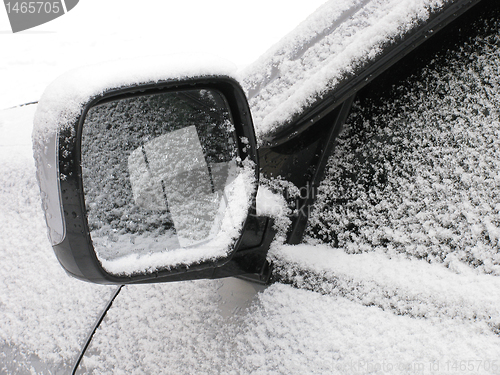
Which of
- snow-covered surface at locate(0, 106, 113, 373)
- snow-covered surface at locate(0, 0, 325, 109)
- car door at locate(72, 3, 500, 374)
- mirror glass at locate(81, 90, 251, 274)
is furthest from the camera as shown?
snow-covered surface at locate(0, 0, 325, 109)

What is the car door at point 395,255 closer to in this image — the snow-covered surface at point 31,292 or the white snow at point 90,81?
the snow-covered surface at point 31,292

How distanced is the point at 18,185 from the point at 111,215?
3.85 ft

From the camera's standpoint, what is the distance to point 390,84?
1.21 metres

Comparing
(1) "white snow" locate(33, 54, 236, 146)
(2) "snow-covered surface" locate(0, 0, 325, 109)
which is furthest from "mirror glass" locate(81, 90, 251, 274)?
(2) "snow-covered surface" locate(0, 0, 325, 109)

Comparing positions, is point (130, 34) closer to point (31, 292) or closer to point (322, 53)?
point (31, 292)

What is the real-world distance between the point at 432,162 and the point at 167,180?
0.73 metres

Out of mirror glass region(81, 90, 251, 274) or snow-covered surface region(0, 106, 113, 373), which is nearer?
mirror glass region(81, 90, 251, 274)

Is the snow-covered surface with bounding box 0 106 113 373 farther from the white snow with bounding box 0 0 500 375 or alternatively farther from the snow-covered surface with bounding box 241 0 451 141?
the snow-covered surface with bounding box 241 0 451 141

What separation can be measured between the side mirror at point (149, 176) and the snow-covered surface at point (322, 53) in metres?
0.18

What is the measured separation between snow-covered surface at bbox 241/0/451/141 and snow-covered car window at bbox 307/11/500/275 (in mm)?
108

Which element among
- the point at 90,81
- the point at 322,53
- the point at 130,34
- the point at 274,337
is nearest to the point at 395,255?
the point at 274,337

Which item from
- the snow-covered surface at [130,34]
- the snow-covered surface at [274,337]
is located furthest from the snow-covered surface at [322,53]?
the snow-covered surface at [130,34]

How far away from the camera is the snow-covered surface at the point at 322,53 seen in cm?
118

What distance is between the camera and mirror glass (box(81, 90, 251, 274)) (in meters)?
1.16
